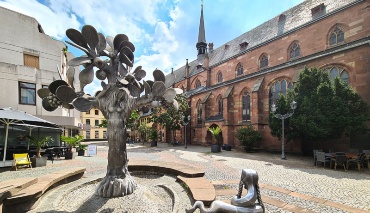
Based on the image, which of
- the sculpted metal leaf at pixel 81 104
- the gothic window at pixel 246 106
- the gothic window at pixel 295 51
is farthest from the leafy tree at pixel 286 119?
the sculpted metal leaf at pixel 81 104

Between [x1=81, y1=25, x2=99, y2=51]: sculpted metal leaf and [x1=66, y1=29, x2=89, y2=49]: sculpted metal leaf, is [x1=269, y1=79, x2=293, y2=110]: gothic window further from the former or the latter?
[x1=66, y1=29, x2=89, y2=49]: sculpted metal leaf

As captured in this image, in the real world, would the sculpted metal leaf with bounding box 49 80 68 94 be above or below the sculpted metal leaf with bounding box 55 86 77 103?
above

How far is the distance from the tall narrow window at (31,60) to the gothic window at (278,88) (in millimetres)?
21518

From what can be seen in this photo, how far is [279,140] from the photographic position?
1689cm

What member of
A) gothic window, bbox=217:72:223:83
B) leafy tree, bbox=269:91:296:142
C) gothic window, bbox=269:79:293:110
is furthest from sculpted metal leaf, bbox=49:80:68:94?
gothic window, bbox=217:72:223:83

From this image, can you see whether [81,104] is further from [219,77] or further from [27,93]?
[219,77]

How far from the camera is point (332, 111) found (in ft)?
36.1

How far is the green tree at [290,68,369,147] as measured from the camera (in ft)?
35.9

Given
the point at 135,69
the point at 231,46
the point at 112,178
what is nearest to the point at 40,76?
the point at 135,69

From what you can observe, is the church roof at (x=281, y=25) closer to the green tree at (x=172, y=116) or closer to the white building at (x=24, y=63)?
the green tree at (x=172, y=116)

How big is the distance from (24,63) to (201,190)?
18524 mm

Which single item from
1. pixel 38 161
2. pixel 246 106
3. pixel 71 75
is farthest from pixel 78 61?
pixel 246 106

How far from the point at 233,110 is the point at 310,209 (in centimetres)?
1800

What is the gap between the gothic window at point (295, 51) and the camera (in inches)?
752
